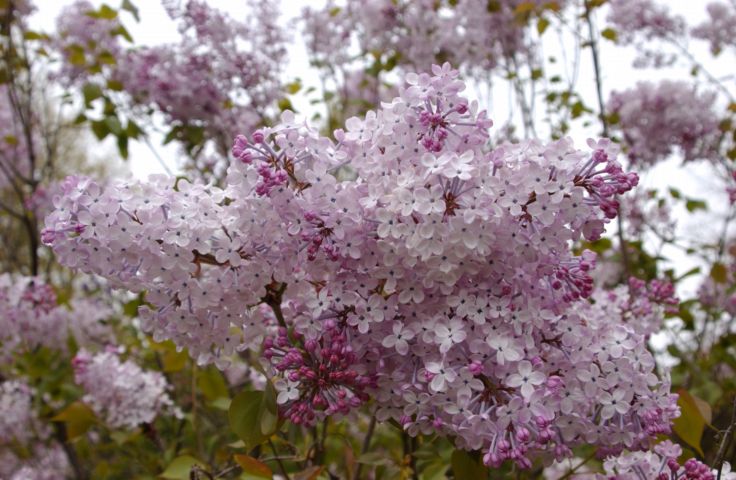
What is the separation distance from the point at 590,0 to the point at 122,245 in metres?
2.36

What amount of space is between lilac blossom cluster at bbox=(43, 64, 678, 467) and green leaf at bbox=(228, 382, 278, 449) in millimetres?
52

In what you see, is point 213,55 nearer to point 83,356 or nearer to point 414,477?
point 83,356

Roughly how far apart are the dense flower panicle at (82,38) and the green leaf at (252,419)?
294cm

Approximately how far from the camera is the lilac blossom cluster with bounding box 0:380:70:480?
12.4 ft

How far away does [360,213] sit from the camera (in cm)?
147

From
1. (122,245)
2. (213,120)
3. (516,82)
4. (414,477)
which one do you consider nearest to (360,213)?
(122,245)

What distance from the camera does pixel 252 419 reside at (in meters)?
1.61

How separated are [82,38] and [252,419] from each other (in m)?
3.30

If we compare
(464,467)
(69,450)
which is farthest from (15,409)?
(464,467)

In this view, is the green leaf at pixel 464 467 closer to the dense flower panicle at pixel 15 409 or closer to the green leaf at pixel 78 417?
the green leaf at pixel 78 417

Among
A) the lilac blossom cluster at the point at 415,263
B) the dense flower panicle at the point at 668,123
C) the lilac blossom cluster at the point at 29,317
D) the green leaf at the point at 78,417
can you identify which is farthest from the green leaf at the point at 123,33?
the dense flower panicle at the point at 668,123

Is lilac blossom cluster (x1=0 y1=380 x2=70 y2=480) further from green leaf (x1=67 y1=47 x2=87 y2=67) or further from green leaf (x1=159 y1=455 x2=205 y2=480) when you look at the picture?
green leaf (x1=67 y1=47 x2=87 y2=67)

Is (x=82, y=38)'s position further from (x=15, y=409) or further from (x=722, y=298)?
(x=722, y=298)

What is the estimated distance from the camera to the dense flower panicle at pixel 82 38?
402 cm
